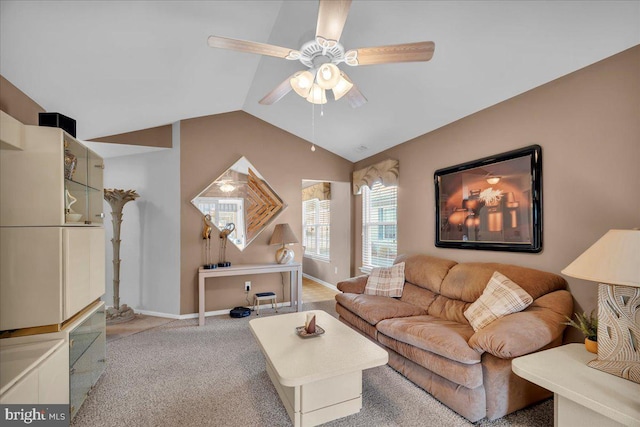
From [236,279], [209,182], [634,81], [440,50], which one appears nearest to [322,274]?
[236,279]

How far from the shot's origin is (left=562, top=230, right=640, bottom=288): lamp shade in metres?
1.40

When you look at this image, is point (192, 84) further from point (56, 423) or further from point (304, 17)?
point (56, 423)

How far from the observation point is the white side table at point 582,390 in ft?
4.23

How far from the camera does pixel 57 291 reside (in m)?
1.77

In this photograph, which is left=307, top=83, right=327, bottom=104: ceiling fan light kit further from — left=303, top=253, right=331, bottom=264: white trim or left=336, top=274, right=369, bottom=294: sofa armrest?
left=303, top=253, right=331, bottom=264: white trim

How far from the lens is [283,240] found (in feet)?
14.0

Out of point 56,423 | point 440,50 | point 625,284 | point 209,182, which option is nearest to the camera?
point 625,284

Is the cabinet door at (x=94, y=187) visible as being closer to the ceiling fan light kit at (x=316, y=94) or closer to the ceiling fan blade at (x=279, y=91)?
→ the ceiling fan blade at (x=279, y=91)

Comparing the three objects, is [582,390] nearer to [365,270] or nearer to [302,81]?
[302,81]

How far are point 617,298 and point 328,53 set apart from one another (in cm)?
218

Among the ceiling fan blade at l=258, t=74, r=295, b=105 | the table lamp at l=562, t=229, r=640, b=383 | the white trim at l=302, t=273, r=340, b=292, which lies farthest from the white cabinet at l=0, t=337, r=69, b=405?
the white trim at l=302, t=273, r=340, b=292

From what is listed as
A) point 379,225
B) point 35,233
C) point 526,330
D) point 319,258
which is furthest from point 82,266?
point 319,258

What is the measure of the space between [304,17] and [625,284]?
2715 millimetres

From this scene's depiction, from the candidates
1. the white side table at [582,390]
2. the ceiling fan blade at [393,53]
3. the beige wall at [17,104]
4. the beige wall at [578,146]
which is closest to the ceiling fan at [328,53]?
the ceiling fan blade at [393,53]
